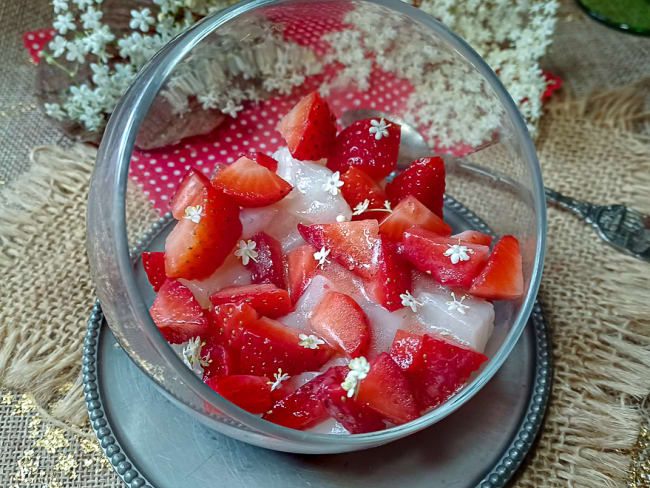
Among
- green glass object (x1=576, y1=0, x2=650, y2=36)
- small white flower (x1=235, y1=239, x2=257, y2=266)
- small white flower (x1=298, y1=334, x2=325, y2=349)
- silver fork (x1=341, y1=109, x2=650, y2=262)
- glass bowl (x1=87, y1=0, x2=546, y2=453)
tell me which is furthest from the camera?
green glass object (x1=576, y1=0, x2=650, y2=36)

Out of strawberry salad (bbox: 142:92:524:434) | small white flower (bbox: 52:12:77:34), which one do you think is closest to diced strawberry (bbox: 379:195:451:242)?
strawberry salad (bbox: 142:92:524:434)

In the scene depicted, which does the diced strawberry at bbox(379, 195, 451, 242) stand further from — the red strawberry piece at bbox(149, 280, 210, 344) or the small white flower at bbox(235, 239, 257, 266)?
the red strawberry piece at bbox(149, 280, 210, 344)

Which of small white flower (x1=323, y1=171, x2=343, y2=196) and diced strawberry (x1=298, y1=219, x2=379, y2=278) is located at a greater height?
small white flower (x1=323, y1=171, x2=343, y2=196)

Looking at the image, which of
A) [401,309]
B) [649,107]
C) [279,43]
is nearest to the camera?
[401,309]

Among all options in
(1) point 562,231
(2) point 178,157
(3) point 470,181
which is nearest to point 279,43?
(2) point 178,157

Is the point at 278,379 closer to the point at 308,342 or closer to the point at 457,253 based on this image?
the point at 308,342

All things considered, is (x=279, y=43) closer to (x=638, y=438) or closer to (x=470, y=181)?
(x=470, y=181)

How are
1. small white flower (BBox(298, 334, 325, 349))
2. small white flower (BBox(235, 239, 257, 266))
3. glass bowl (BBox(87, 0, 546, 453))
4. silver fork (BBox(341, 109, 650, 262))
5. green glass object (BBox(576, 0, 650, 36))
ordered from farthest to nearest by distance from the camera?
green glass object (BBox(576, 0, 650, 36)) → silver fork (BBox(341, 109, 650, 262)) → small white flower (BBox(235, 239, 257, 266)) → small white flower (BBox(298, 334, 325, 349)) → glass bowl (BBox(87, 0, 546, 453))
